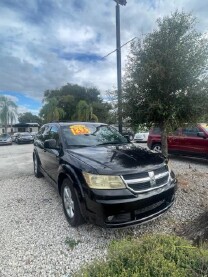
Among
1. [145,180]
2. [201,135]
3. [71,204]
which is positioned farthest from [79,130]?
[201,135]

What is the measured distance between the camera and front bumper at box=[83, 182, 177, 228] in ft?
9.05

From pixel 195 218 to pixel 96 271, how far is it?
98.9 inches

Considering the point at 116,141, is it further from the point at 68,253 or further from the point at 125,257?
the point at 125,257

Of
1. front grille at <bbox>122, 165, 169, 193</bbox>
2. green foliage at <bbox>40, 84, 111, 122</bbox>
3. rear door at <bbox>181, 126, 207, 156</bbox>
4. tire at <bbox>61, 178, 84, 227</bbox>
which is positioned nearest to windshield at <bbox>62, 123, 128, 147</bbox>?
tire at <bbox>61, 178, 84, 227</bbox>

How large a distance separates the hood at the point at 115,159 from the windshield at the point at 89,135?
28 centimetres

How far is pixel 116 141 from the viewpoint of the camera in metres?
4.46

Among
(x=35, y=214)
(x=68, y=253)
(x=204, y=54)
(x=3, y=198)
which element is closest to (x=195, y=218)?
(x=68, y=253)

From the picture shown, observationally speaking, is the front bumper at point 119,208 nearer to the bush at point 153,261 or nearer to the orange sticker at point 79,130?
the bush at point 153,261

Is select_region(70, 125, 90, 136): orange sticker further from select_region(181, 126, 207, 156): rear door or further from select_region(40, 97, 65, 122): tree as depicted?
select_region(40, 97, 65, 122): tree

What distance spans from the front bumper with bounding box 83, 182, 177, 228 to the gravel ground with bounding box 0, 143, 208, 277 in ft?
1.41

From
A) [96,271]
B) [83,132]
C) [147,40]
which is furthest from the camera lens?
[147,40]

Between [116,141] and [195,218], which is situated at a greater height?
[116,141]

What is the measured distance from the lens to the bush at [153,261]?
1684mm

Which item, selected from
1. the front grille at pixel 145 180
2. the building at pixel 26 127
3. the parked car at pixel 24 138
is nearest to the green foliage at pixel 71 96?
the building at pixel 26 127
